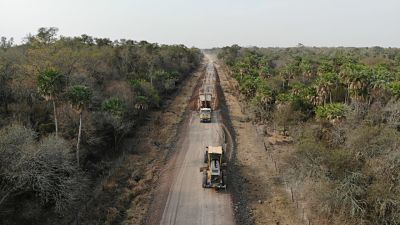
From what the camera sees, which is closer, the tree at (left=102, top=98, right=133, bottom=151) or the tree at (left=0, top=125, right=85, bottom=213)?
the tree at (left=0, top=125, right=85, bottom=213)

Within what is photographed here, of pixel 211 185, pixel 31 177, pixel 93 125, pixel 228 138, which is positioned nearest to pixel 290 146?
pixel 228 138

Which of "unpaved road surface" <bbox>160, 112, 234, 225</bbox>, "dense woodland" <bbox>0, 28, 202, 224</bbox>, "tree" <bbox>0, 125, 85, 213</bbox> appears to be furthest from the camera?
"unpaved road surface" <bbox>160, 112, 234, 225</bbox>

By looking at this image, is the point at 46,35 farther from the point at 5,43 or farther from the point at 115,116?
the point at 115,116

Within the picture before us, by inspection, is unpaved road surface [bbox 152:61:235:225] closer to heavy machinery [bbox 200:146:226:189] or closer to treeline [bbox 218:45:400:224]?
heavy machinery [bbox 200:146:226:189]

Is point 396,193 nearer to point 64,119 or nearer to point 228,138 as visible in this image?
point 228,138

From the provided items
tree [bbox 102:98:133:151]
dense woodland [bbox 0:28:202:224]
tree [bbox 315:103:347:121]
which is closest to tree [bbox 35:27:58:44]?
dense woodland [bbox 0:28:202:224]

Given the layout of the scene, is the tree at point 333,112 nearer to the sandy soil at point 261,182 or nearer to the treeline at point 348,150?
the treeline at point 348,150
